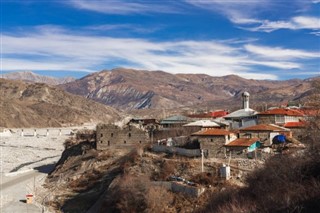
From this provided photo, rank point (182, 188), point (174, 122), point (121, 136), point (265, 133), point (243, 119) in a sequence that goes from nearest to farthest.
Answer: point (182, 188)
point (265, 133)
point (121, 136)
point (243, 119)
point (174, 122)

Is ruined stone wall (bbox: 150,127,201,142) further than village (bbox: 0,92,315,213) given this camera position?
Yes

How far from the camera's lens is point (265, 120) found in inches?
1689

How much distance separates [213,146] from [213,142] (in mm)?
298

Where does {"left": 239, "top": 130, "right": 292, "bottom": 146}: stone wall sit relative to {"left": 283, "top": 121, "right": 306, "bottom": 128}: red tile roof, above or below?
below

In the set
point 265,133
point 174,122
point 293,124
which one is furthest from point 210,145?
point 174,122

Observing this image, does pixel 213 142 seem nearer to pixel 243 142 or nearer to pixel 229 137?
pixel 229 137

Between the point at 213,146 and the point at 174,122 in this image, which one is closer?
the point at 213,146

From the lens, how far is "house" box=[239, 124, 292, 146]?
36.4 meters

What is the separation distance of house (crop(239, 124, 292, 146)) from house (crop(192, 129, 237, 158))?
298cm

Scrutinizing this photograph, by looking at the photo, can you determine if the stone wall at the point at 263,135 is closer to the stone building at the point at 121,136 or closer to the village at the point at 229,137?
the village at the point at 229,137

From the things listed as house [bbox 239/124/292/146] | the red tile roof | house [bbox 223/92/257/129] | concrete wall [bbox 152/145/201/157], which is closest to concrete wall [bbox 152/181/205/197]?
concrete wall [bbox 152/145/201/157]

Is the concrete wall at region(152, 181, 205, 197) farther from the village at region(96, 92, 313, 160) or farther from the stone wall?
the stone wall

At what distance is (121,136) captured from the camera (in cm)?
4431

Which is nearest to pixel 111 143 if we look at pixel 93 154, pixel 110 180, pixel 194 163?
pixel 93 154
